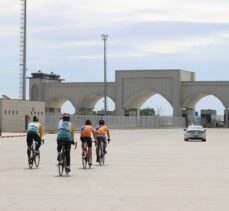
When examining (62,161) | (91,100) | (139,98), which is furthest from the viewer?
(91,100)

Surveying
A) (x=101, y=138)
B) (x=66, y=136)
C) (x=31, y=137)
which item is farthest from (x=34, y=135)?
(x=101, y=138)

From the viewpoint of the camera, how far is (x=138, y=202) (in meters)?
12.5

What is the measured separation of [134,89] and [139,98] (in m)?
5.89

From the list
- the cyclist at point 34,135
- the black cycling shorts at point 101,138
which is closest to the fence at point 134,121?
the black cycling shorts at point 101,138

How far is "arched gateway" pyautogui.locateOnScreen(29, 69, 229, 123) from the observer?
353 ft

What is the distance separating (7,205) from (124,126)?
286 ft

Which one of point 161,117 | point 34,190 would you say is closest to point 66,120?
point 34,190

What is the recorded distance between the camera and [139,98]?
11594 centimetres

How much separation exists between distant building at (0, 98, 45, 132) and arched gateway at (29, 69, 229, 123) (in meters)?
38.6

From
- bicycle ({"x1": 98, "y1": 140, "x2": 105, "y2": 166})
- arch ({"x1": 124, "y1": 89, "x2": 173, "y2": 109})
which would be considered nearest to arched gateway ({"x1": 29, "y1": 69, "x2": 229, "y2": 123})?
arch ({"x1": 124, "y1": 89, "x2": 173, "y2": 109})

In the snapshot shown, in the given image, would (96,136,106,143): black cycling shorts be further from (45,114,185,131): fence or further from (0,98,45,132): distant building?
(45,114,185,131): fence

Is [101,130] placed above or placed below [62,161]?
above

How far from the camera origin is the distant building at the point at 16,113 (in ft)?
220

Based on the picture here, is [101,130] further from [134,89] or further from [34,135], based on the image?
[134,89]
